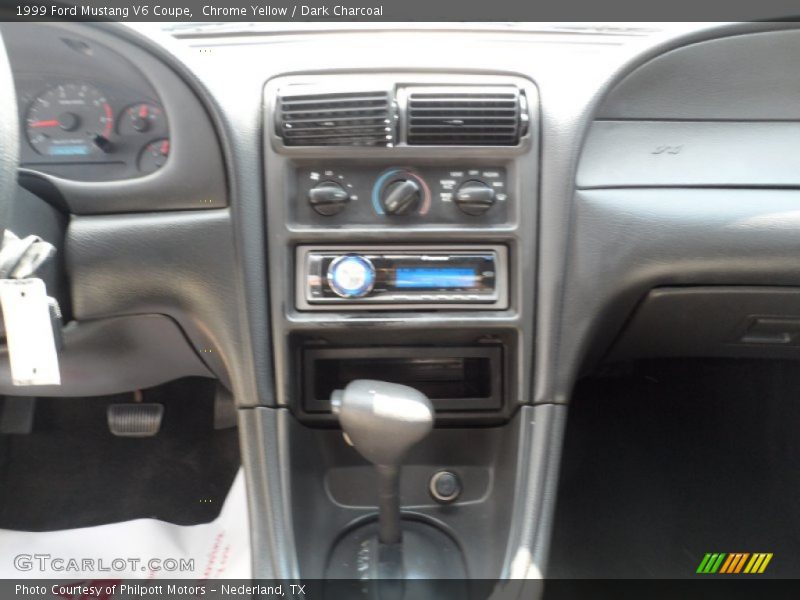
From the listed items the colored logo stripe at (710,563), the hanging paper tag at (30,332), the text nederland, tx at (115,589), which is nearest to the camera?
the hanging paper tag at (30,332)

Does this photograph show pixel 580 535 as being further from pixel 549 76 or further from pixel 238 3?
pixel 238 3

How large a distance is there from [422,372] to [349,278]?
24cm

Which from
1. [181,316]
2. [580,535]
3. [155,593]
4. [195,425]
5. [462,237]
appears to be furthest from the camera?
[195,425]

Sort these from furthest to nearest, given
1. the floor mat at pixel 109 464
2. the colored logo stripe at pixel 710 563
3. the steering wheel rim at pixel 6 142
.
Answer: the floor mat at pixel 109 464, the colored logo stripe at pixel 710 563, the steering wheel rim at pixel 6 142

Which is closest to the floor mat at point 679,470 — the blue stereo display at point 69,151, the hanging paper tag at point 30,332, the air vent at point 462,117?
the air vent at point 462,117

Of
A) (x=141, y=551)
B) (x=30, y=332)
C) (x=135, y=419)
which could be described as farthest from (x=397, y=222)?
(x=135, y=419)

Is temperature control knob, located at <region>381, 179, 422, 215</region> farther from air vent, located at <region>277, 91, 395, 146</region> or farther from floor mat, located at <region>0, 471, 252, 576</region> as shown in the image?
floor mat, located at <region>0, 471, 252, 576</region>

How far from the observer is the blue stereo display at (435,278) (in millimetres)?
1170

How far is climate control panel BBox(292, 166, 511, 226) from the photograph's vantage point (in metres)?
1.16

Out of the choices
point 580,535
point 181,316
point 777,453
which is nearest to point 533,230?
point 181,316

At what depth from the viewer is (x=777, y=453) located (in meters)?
1.82

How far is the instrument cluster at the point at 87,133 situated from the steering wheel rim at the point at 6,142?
14.2 inches

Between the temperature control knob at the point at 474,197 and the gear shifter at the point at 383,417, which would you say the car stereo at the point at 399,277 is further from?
the gear shifter at the point at 383,417

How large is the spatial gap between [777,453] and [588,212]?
103cm
